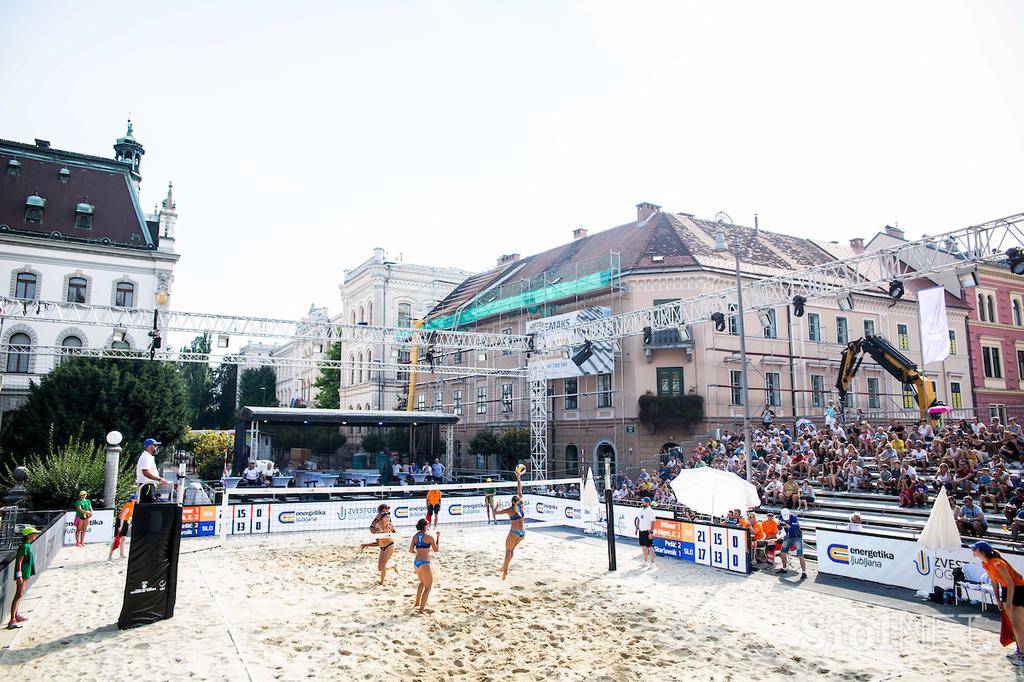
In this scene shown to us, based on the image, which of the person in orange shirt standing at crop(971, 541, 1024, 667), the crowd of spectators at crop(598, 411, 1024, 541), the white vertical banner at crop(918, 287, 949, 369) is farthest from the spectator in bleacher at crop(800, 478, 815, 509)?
the person in orange shirt standing at crop(971, 541, 1024, 667)

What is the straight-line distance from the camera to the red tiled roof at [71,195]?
134 ft

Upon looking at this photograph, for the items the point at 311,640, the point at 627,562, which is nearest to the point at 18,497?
the point at 311,640

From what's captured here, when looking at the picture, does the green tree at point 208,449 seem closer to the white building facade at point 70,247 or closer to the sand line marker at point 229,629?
the white building facade at point 70,247

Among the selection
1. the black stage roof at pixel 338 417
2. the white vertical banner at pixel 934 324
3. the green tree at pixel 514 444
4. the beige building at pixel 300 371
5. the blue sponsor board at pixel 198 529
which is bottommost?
the blue sponsor board at pixel 198 529

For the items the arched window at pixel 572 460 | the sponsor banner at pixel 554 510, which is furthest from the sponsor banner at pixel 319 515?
the arched window at pixel 572 460

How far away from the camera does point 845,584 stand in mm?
14062

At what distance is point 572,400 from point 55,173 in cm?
3666

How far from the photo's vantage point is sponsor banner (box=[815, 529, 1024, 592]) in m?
12.4

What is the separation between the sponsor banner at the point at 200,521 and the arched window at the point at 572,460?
1980 centimetres

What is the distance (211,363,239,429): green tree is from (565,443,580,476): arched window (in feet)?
204

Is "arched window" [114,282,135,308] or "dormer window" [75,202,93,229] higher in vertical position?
"dormer window" [75,202,93,229]

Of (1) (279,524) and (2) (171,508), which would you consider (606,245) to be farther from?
(2) (171,508)

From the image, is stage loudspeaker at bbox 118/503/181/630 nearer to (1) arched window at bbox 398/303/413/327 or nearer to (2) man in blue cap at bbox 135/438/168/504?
(2) man in blue cap at bbox 135/438/168/504

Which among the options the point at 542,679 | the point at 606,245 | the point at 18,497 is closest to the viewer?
the point at 542,679
